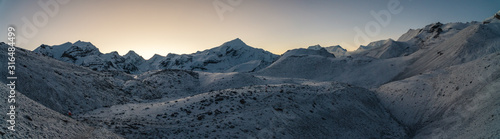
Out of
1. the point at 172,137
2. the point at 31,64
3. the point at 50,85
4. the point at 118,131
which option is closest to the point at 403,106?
the point at 172,137

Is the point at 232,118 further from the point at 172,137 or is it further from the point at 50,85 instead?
the point at 50,85

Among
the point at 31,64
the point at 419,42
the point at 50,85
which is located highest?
the point at 419,42

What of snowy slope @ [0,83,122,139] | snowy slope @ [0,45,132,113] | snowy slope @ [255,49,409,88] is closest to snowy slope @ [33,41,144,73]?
snowy slope @ [255,49,409,88]

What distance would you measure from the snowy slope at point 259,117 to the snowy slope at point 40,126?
5.24 ft

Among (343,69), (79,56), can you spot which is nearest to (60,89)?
(343,69)

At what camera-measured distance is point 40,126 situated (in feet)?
38.0

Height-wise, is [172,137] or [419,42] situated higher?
[419,42]

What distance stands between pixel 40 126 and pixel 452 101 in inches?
1217

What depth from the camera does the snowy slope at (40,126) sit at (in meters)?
10.1

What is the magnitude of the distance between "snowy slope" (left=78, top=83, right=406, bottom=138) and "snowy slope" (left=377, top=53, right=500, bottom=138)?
240 centimetres

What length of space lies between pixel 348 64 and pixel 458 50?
24357 mm

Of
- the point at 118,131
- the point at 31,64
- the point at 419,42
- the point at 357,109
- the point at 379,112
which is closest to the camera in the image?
the point at 118,131

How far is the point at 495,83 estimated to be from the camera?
21828mm

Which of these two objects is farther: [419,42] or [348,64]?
[419,42]
